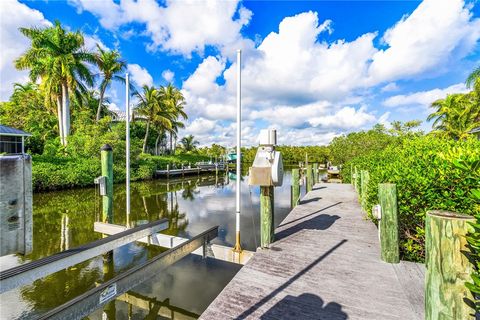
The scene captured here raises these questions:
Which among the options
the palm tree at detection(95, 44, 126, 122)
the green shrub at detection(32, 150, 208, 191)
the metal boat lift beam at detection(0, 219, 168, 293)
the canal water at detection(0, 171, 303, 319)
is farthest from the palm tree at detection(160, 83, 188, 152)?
the metal boat lift beam at detection(0, 219, 168, 293)

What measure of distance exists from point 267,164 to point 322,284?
221 cm

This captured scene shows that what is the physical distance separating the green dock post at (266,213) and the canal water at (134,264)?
154 centimetres

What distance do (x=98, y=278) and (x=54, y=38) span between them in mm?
23412

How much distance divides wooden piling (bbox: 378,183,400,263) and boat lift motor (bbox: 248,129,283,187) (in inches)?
70.0

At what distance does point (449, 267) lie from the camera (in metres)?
1.88

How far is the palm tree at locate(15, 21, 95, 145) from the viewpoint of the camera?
19734 millimetres

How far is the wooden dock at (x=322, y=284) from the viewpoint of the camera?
9.61 feet

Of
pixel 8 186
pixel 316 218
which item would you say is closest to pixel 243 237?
pixel 316 218

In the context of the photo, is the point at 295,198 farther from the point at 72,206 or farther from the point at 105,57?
the point at 105,57

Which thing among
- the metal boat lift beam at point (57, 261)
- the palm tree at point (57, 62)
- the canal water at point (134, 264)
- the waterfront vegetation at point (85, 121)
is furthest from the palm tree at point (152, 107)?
the metal boat lift beam at point (57, 261)

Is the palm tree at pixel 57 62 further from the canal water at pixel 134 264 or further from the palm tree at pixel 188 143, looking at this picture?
the palm tree at pixel 188 143

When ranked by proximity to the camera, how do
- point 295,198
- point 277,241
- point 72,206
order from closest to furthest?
point 277,241, point 295,198, point 72,206

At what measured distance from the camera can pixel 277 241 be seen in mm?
5191

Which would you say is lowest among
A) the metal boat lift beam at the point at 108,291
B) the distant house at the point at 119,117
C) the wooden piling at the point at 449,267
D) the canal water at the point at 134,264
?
the canal water at the point at 134,264
